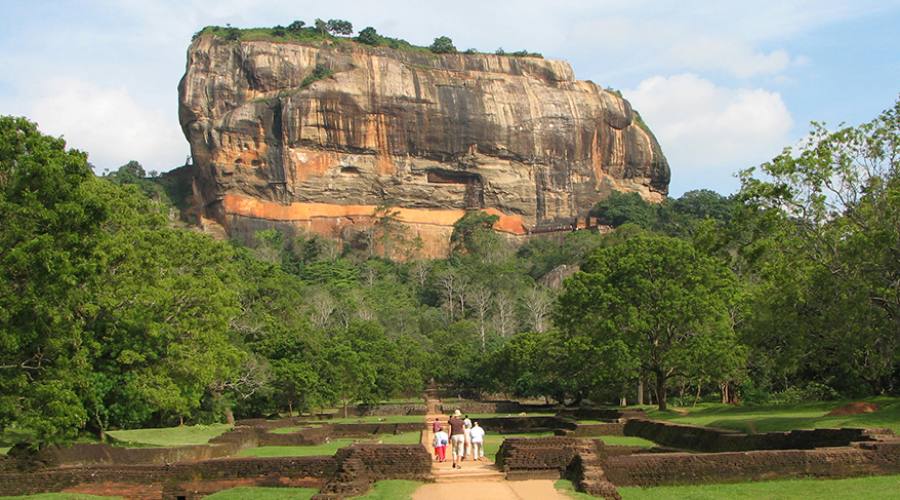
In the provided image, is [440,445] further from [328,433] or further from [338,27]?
[338,27]

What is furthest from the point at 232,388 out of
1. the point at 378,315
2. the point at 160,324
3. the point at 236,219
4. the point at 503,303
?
the point at 236,219

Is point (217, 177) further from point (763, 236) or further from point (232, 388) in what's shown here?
point (763, 236)

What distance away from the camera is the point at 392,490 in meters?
17.8

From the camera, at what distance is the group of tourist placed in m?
21.8

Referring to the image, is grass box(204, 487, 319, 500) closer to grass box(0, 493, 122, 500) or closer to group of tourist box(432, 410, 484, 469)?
grass box(0, 493, 122, 500)

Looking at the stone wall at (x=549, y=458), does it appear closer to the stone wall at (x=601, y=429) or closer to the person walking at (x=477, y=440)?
the person walking at (x=477, y=440)

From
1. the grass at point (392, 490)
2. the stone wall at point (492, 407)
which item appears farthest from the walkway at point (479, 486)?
the stone wall at point (492, 407)

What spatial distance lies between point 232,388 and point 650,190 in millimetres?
96705

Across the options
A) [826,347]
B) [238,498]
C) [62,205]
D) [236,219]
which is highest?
[236,219]

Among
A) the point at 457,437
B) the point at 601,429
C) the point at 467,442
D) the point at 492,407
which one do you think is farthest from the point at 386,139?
the point at 457,437

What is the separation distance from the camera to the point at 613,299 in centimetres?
3841

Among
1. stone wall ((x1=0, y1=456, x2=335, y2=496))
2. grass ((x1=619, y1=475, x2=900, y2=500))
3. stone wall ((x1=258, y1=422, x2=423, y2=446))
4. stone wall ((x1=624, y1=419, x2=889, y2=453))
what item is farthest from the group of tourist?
stone wall ((x1=258, y1=422, x2=423, y2=446))

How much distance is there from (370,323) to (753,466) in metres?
45.2

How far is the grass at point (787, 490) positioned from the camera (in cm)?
1567
